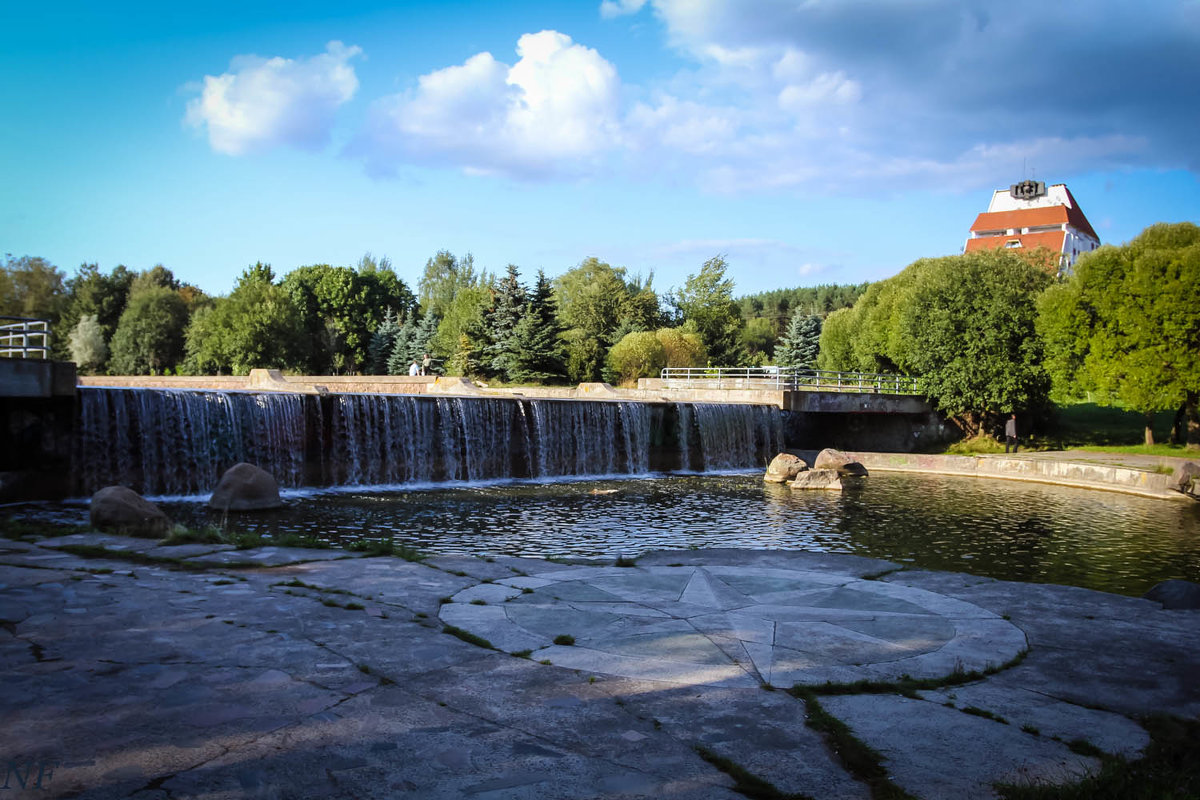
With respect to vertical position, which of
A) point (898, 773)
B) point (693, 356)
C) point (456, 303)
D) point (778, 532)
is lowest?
point (778, 532)

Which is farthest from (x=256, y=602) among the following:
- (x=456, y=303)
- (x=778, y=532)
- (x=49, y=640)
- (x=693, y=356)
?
(x=456, y=303)

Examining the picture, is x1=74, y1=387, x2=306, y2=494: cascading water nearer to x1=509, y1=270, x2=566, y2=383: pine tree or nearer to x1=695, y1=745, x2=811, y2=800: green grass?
x1=695, y1=745, x2=811, y2=800: green grass

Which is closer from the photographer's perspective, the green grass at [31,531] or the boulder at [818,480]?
the green grass at [31,531]

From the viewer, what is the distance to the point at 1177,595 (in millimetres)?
7180

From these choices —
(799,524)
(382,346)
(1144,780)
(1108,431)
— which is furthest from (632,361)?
(1144,780)

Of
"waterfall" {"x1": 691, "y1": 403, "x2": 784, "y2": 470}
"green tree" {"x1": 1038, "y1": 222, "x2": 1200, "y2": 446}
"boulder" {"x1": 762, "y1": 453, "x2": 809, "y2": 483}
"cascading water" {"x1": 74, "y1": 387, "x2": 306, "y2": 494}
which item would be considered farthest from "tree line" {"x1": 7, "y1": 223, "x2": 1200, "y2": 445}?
"cascading water" {"x1": 74, "y1": 387, "x2": 306, "y2": 494}

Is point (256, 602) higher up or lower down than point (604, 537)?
higher up

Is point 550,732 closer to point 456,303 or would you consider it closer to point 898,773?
point 898,773

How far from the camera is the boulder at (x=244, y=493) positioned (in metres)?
16.0

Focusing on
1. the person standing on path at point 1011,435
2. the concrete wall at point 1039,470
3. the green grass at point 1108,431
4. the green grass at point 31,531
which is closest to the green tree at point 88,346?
the concrete wall at point 1039,470

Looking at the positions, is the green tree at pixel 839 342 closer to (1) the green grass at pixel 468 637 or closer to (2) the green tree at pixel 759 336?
(2) the green tree at pixel 759 336

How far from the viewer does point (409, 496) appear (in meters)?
19.4

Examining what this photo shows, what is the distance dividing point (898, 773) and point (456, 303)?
210 feet

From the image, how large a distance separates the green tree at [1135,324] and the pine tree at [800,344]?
87.9 ft
